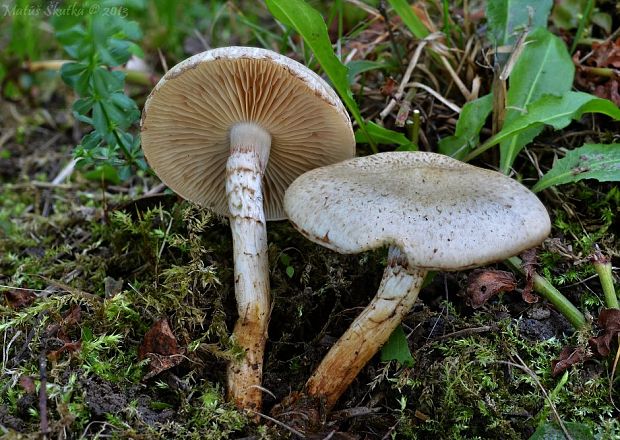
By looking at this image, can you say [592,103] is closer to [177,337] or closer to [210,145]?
[210,145]

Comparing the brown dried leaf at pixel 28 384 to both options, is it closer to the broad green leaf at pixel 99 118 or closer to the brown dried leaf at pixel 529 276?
the broad green leaf at pixel 99 118

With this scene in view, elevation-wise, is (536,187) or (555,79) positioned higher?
(555,79)

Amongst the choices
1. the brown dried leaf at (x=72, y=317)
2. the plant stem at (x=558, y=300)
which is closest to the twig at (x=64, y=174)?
the brown dried leaf at (x=72, y=317)

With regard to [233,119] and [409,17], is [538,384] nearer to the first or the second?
[233,119]

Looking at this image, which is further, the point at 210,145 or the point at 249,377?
the point at 210,145

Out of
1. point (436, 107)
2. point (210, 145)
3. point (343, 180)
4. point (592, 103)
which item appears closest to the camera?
point (343, 180)

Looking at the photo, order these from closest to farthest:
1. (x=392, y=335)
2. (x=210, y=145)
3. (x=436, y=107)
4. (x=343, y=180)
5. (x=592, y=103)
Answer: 1. (x=343, y=180)
2. (x=392, y=335)
3. (x=592, y=103)
4. (x=210, y=145)
5. (x=436, y=107)

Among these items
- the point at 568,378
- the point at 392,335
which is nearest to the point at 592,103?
the point at 568,378

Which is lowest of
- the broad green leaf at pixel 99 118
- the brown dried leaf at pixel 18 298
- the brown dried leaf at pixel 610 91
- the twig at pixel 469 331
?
the twig at pixel 469 331
